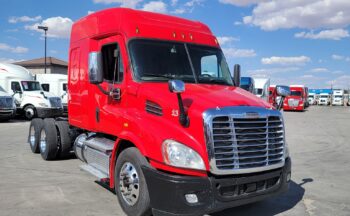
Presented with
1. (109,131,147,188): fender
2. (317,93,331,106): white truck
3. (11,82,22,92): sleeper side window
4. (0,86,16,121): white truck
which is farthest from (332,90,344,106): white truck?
(109,131,147,188): fender

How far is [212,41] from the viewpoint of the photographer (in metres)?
7.00

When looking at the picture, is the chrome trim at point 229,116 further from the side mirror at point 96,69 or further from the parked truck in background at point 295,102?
the parked truck in background at point 295,102

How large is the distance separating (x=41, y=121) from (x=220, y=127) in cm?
678

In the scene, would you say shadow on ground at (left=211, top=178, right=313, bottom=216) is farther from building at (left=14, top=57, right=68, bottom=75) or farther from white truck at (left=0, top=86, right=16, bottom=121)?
building at (left=14, top=57, right=68, bottom=75)

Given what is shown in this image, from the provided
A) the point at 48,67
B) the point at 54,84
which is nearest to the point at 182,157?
the point at 54,84

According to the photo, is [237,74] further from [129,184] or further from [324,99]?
[324,99]

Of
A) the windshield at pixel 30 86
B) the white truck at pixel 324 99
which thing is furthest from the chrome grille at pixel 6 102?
the white truck at pixel 324 99

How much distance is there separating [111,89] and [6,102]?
16407mm

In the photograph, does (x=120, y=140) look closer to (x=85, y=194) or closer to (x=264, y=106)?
(x=85, y=194)

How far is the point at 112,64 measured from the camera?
6355mm

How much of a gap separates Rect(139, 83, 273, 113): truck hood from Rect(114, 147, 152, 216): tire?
81 cm

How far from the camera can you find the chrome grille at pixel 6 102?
798 inches

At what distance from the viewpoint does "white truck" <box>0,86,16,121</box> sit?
20.3m

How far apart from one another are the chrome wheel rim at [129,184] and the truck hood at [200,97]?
1016 millimetres
